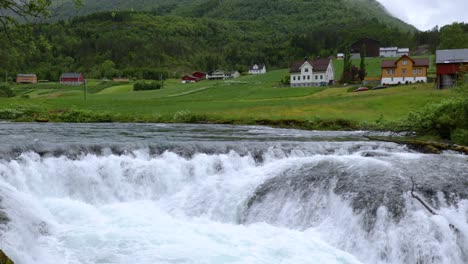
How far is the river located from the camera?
47.4 ft

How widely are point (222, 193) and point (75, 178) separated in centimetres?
654

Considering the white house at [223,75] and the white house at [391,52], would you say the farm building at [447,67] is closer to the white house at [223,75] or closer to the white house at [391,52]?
the white house at [391,52]

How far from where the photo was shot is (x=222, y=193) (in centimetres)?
2002

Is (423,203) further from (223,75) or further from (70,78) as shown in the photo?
(223,75)

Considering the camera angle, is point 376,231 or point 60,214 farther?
point 60,214

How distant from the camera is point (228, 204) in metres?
19.2

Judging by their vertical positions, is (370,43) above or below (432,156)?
above

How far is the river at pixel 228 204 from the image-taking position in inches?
569

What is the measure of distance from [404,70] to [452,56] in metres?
20.1

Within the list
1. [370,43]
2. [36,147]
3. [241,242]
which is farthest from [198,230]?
[370,43]

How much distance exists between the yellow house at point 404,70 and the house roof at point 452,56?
16676 mm

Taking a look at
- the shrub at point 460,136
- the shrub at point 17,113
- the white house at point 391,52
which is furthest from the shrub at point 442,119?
the white house at point 391,52

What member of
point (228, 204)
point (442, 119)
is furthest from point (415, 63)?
point (228, 204)

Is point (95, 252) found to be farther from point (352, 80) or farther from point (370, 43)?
point (370, 43)
